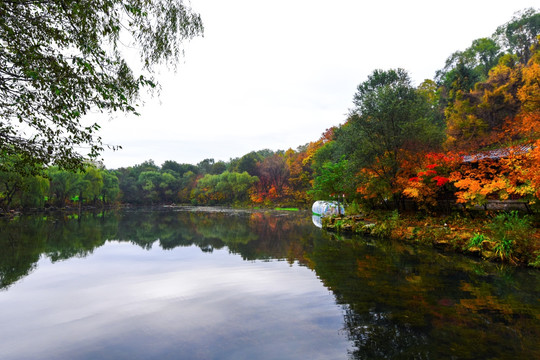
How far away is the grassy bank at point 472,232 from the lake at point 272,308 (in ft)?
2.62

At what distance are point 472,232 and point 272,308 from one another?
1150 cm

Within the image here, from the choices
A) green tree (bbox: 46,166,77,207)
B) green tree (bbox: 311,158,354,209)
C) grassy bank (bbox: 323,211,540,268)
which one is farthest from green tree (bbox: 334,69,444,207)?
green tree (bbox: 46,166,77,207)

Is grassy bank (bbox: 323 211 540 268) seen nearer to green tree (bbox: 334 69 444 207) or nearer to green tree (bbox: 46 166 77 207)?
green tree (bbox: 334 69 444 207)

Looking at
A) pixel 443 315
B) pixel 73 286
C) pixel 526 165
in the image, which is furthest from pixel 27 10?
pixel 526 165

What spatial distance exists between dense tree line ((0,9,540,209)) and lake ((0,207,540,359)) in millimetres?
3497

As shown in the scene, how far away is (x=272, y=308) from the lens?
6.72m

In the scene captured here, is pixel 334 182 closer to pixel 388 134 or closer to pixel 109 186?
→ pixel 388 134

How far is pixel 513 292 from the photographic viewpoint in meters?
7.29

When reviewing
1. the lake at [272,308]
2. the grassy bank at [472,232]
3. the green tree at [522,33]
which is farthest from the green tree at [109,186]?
the green tree at [522,33]

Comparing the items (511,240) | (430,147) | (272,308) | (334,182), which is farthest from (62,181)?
(511,240)

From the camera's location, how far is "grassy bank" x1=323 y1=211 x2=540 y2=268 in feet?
33.5

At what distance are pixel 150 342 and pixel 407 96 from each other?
2308 cm

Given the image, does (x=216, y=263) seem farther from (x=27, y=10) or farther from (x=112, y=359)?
(x=27, y=10)

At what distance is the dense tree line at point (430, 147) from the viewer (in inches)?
524
